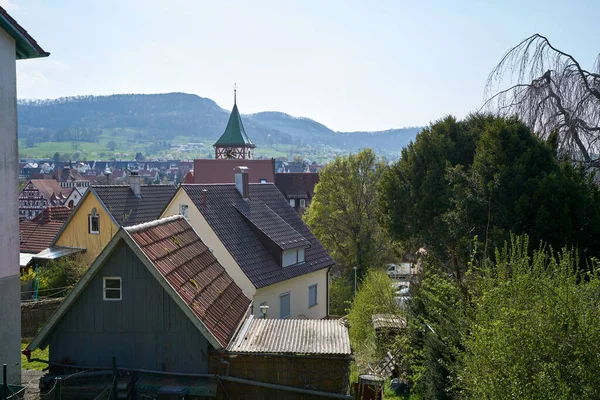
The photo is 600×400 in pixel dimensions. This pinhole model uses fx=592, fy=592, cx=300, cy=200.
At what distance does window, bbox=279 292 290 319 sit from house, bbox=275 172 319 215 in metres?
40.6

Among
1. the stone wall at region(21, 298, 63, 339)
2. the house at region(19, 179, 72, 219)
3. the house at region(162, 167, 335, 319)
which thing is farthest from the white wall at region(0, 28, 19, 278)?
the house at region(19, 179, 72, 219)

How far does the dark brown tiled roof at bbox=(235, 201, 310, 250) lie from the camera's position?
25.7 metres

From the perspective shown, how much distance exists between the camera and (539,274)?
9867mm

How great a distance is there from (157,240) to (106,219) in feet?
57.2

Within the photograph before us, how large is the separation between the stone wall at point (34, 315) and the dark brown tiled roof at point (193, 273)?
913cm

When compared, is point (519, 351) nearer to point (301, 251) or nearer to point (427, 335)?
point (427, 335)

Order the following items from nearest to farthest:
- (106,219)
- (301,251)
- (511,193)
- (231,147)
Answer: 1. (511,193)
2. (301,251)
3. (106,219)
4. (231,147)

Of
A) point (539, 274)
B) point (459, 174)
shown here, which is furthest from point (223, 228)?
point (539, 274)

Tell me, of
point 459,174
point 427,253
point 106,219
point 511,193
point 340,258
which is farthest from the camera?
point 340,258

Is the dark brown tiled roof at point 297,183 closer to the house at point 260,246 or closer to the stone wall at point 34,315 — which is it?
the house at point 260,246

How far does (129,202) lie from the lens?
31.4 meters

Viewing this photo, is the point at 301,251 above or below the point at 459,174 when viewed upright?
below

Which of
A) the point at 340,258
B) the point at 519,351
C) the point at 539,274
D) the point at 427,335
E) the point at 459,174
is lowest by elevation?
the point at 340,258

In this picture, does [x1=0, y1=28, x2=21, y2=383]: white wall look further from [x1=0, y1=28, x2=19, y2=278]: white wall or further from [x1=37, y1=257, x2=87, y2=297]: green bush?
[x1=37, y1=257, x2=87, y2=297]: green bush
